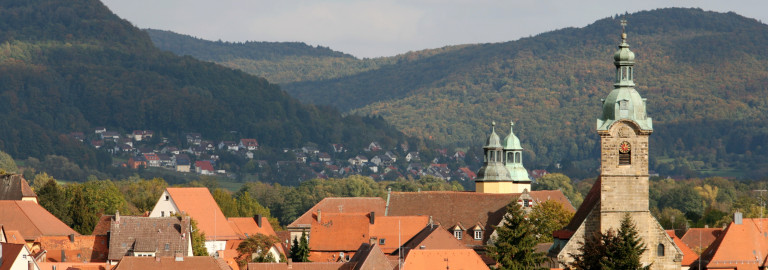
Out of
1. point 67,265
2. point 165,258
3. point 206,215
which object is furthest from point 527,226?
point 206,215

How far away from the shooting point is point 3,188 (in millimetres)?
121188

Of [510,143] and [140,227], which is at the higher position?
[510,143]

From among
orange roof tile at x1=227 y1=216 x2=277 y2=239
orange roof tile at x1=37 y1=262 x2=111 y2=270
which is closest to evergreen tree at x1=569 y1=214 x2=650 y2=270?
orange roof tile at x1=37 y1=262 x2=111 y2=270

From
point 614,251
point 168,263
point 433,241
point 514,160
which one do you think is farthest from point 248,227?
point 614,251

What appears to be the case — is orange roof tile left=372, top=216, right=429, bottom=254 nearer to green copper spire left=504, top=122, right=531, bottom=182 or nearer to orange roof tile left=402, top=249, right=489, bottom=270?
orange roof tile left=402, top=249, right=489, bottom=270

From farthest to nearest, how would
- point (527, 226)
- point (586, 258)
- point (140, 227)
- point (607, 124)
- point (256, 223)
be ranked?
1. point (256, 223)
2. point (140, 227)
3. point (527, 226)
4. point (607, 124)
5. point (586, 258)

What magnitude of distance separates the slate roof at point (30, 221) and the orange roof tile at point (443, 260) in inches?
1194

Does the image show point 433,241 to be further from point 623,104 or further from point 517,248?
point 623,104

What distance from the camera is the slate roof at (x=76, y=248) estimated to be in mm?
96250

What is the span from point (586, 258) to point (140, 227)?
112ft

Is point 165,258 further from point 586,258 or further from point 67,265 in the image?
point 586,258

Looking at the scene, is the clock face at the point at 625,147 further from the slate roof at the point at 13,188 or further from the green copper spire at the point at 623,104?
the slate roof at the point at 13,188

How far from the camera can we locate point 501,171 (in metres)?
119

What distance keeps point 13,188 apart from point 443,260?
51.5 meters
